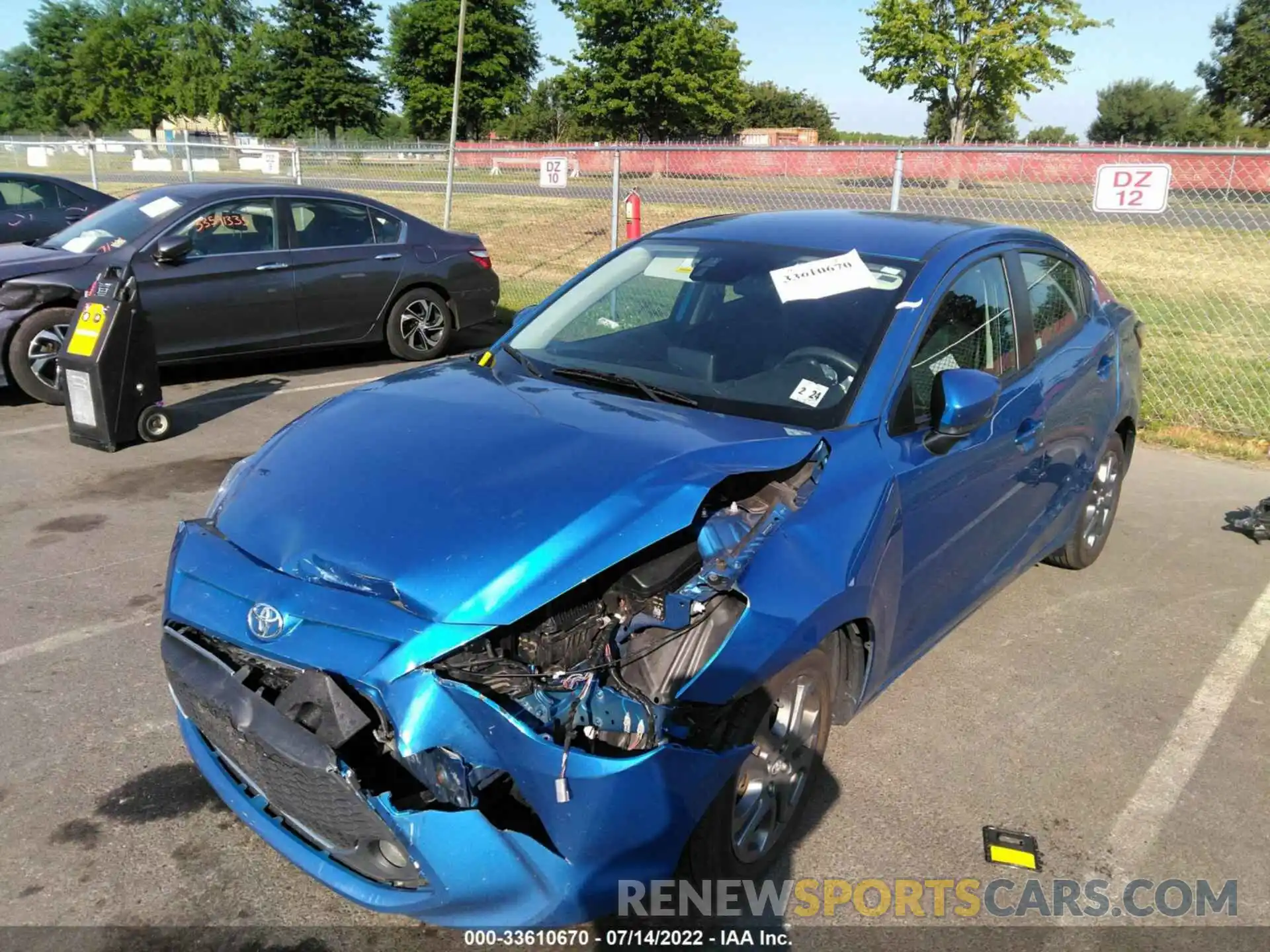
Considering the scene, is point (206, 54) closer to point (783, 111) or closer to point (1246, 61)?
point (783, 111)

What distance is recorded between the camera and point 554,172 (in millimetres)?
11180

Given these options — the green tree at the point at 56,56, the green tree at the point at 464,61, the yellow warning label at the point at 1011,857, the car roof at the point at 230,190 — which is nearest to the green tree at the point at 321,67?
the green tree at the point at 464,61

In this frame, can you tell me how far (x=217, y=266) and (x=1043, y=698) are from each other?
22.5ft

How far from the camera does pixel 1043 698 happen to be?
12.5ft

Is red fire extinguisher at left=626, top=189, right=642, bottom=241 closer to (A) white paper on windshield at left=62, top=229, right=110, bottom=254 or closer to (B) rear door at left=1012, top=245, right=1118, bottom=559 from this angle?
(A) white paper on windshield at left=62, top=229, right=110, bottom=254

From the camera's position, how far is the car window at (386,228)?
9.04 m

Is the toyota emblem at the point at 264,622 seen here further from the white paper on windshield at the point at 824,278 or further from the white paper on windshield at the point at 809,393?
the white paper on windshield at the point at 824,278

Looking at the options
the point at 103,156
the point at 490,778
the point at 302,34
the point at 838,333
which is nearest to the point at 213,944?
the point at 490,778

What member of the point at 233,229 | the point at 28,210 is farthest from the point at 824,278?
the point at 28,210

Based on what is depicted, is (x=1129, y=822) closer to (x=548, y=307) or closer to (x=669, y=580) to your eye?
(x=669, y=580)

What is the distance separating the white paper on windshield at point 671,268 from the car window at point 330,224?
5.33m

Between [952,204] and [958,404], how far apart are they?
27.7 feet

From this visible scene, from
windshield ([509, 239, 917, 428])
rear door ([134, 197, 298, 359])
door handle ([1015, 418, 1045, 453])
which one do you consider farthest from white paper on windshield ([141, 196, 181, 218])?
door handle ([1015, 418, 1045, 453])

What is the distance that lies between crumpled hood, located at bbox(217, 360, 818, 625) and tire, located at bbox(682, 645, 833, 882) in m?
0.52
